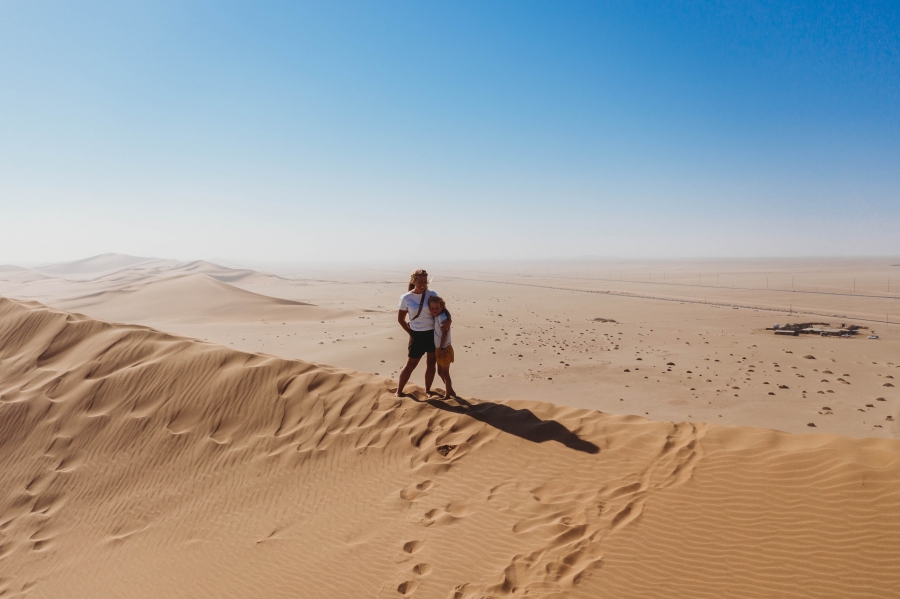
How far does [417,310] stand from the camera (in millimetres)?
6910

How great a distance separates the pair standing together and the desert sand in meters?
0.64

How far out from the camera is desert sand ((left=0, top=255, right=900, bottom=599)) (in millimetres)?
3998

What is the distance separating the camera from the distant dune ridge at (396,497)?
12.9 feet

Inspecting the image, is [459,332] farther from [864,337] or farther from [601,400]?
[864,337]

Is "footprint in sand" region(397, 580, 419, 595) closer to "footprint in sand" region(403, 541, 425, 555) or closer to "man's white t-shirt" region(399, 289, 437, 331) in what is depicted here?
"footprint in sand" region(403, 541, 425, 555)

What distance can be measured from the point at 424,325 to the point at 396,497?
255 centimetres

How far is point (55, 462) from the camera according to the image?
7.05 metres

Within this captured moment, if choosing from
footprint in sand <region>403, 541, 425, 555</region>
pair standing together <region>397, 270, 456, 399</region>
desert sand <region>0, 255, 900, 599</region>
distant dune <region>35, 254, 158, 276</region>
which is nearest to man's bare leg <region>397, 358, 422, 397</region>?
pair standing together <region>397, 270, 456, 399</region>

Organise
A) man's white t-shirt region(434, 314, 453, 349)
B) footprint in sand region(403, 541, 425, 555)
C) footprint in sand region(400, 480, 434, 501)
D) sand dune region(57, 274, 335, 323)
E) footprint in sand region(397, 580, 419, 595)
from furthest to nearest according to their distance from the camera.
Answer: sand dune region(57, 274, 335, 323) → man's white t-shirt region(434, 314, 453, 349) → footprint in sand region(400, 480, 434, 501) → footprint in sand region(403, 541, 425, 555) → footprint in sand region(397, 580, 419, 595)

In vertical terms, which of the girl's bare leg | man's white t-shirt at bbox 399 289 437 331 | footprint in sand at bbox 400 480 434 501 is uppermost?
man's white t-shirt at bbox 399 289 437 331

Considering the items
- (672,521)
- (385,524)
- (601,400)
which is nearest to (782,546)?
(672,521)

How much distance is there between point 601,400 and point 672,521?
4.98 m

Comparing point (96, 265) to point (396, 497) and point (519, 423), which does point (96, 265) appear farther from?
point (396, 497)

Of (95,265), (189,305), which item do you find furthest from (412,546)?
(95,265)
